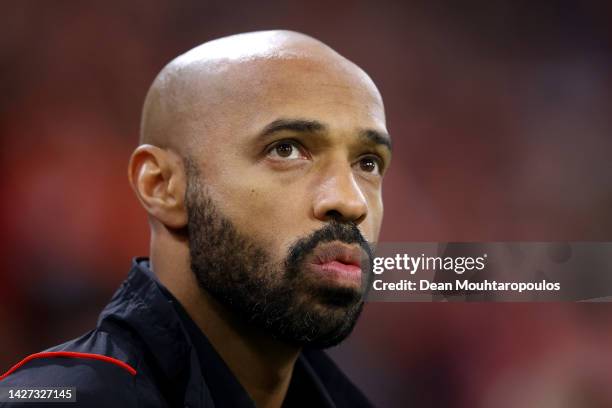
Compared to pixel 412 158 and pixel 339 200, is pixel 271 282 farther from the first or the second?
pixel 412 158

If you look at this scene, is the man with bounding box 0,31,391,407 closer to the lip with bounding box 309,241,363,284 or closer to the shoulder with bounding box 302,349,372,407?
the lip with bounding box 309,241,363,284

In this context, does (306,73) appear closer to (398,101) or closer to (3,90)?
(398,101)

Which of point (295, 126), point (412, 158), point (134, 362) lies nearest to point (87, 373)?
point (134, 362)

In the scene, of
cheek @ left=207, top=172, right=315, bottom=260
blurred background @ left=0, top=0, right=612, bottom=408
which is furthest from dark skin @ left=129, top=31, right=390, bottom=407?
blurred background @ left=0, top=0, right=612, bottom=408

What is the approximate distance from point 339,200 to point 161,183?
39 cm

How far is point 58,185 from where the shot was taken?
2123 mm

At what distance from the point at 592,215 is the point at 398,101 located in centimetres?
69

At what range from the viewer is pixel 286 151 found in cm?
133

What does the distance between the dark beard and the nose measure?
0.06ft

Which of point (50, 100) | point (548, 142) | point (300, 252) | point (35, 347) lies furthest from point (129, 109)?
point (548, 142)

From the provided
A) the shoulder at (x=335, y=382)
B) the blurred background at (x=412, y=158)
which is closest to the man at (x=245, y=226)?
the shoulder at (x=335, y=382)

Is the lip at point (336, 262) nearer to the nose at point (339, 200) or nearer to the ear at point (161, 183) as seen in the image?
the nose at point (339, 200)

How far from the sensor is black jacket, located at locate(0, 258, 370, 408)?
110 centimetres

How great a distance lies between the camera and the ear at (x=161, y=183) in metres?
1.39
